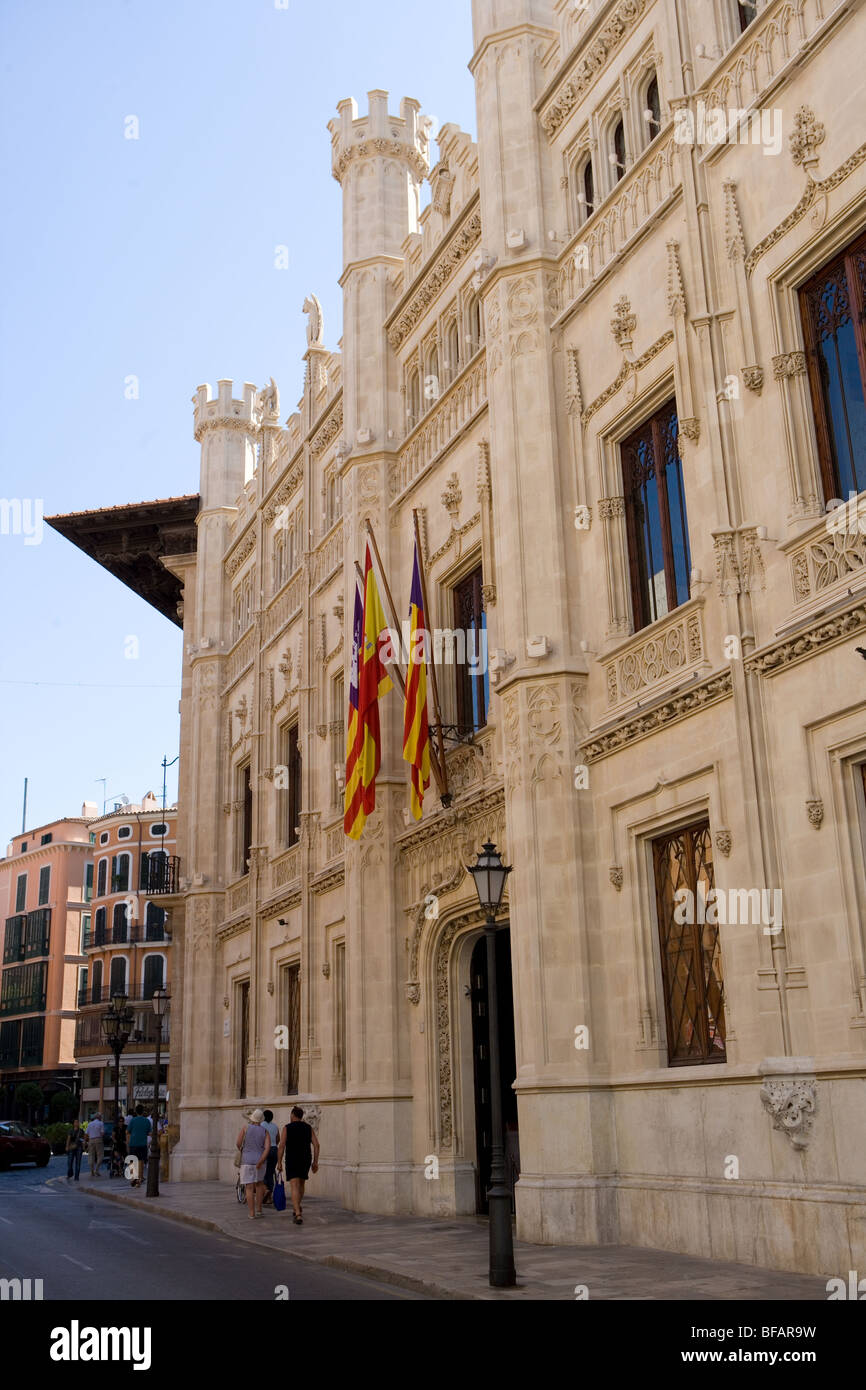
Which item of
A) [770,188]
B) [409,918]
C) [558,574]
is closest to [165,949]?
[409,918]

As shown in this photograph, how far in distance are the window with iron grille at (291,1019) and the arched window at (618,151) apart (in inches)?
640

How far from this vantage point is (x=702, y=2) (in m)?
14.4

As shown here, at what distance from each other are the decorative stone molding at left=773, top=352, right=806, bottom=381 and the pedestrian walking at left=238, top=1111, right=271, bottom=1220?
1341 cm

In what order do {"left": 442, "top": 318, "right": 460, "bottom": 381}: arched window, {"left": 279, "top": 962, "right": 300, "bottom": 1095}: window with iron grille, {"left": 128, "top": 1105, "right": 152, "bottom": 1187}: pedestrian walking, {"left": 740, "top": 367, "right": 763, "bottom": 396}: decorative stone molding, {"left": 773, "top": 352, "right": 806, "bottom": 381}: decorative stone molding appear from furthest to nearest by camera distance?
{"left": 128, "top": 1105, "right": 152, "bottom": 1187}: pedestrian walking, {"left": 279, "top": 962, "right": 300, "bottom": 1095}: window with iron grille, {"left": 442, "top": 318, "right": 460, "bottom": 381}: arched window, {"left": 740, "top": 367, "right": 763, "bottom": 396}: decorative stone molding, {"left": 773, "top": 352, "right": 806, "bottom": 381}: decorative stone molding

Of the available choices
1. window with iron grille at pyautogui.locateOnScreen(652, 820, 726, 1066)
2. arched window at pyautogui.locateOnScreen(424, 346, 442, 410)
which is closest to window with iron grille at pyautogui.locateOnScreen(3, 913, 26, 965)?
arched window at pyautogui.locateOnScreen(424, 346, 442, 410)

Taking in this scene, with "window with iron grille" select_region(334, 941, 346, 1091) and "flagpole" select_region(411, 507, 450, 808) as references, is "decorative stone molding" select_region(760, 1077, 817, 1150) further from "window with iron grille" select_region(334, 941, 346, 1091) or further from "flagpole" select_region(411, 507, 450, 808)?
"window with iron grille" select_region(334, 941, 346, 1091)

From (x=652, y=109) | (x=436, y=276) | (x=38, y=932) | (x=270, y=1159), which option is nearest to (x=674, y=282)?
(x=652, y=109)

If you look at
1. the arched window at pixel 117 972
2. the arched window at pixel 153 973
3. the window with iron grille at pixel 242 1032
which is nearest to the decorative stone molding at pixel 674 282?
the window with iron grille at pixel 242 1032

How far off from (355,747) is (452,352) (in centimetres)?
638

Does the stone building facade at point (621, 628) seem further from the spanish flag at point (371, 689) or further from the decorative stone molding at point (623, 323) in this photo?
the spanish flag at point (371, 689)

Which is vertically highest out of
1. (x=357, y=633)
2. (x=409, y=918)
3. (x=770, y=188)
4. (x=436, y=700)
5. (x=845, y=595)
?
(x=770, y=188)

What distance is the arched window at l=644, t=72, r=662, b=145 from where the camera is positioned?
51.3 ft
